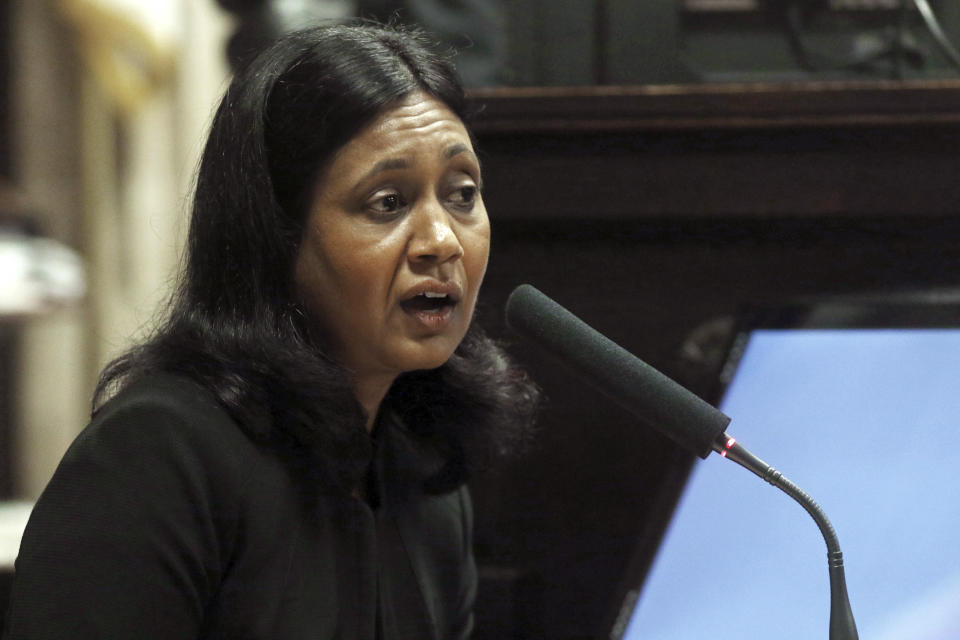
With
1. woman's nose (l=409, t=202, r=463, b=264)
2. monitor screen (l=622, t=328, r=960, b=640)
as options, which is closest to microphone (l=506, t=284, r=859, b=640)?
woman's nose (l=409, t=202, r=463, b=264)

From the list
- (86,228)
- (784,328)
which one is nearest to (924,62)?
(784,328)

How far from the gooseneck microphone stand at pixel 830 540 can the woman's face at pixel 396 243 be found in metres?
0.33

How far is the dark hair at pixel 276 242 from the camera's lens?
1.05m

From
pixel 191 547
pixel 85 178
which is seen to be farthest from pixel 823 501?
pixel 85 178

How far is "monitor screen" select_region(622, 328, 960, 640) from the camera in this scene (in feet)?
3.59

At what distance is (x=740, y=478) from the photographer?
3.93ft

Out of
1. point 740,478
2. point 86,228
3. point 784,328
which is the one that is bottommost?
point 86,228

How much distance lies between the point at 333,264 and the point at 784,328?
0.47 metres

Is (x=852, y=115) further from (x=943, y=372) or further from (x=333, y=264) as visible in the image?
(x=333, y=264)

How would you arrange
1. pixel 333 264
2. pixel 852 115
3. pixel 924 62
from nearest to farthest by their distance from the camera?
pixel 333 264, pixel 852 115, pixel 924 62

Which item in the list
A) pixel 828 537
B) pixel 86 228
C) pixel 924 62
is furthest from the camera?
pixel 86 228

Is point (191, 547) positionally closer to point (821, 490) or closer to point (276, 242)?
point (276, 242)

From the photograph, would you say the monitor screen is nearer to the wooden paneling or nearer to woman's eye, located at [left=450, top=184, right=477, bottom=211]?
the wooden paneling

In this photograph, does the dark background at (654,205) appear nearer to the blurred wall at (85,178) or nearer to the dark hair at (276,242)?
the dark hair at (276,242)
